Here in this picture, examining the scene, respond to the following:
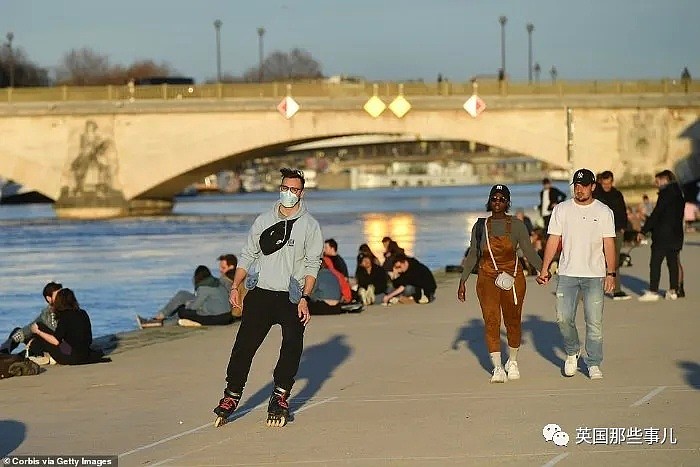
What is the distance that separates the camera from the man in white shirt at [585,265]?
44.5ft

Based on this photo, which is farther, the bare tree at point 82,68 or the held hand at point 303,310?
the bare tree at point 82,68

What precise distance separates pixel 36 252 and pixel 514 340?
125 feet

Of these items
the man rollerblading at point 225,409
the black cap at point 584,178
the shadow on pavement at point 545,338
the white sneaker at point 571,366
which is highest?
the black cap at point 584,178

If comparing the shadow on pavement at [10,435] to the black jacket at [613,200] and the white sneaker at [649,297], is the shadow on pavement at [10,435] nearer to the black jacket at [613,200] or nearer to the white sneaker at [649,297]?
the black jacket at [613,200]

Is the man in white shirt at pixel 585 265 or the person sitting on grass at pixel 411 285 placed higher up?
the man in white shirt at pixel 585 265

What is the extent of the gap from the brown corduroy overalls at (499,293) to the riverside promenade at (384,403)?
0.40m

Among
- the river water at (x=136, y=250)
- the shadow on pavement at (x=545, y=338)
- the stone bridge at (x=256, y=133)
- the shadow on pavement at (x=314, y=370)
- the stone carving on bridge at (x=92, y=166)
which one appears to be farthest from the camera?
the stone carving on bridge at (x=92, y=166)

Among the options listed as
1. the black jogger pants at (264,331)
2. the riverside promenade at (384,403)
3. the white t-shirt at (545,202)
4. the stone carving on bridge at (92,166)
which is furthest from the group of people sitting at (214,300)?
the stone carving on bridge at (92,166)

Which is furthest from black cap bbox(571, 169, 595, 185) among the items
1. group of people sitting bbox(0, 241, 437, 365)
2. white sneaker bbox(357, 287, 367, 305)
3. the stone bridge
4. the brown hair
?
the stone bridge

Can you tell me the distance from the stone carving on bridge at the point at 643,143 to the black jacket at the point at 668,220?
49.1 m

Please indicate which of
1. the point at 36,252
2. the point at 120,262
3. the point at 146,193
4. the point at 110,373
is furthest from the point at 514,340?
the point at 146,193

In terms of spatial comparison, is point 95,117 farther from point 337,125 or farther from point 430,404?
point 430,404

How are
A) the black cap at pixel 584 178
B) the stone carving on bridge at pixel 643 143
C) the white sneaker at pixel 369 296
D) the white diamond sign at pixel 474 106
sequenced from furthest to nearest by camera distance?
the stone carving on bridge at pixel 643 143 → the white diamond sign at pixel 474 106 → the white sneaker at pixel 369 296 → the black cap at pixel 584 178

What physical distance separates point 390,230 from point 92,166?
17822mm
